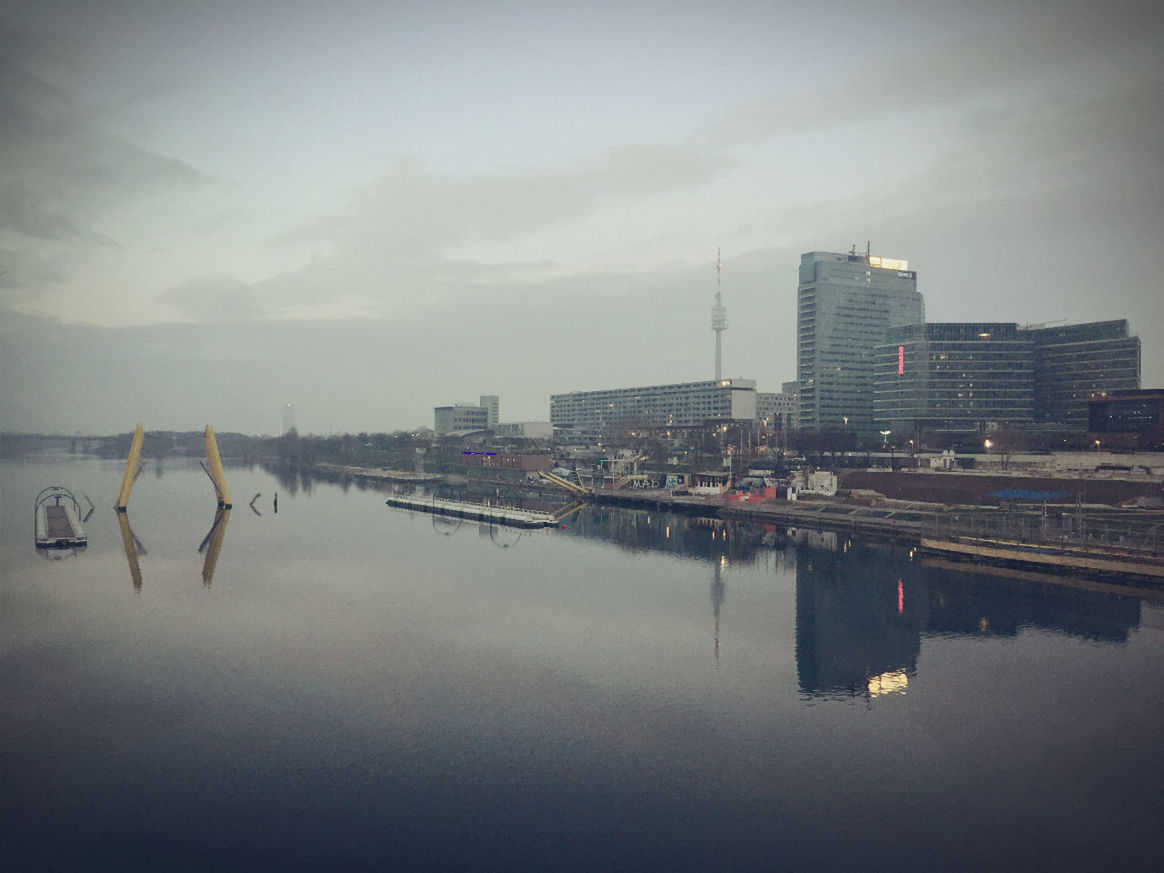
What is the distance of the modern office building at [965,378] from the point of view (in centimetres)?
10044

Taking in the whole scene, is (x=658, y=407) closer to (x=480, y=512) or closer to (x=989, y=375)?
(x=989, y=375)

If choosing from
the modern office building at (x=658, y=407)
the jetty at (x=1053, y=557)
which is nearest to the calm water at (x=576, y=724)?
the jetty at (x=1053, y=557)

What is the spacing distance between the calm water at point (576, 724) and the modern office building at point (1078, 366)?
3535 inches

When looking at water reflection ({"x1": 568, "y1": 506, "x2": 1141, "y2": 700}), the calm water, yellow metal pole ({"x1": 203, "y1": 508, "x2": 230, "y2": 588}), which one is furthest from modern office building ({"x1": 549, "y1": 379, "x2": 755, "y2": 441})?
the calm water

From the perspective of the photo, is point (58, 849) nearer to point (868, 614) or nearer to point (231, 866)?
point (231, 866)

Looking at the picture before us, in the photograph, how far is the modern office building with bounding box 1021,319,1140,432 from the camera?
330 feet

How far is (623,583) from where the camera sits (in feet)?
106

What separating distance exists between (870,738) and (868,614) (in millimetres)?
11290

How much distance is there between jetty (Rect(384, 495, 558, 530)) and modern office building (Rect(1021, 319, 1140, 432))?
3212 inches

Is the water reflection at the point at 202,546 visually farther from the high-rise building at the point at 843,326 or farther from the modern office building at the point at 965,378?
the high-rise building at the point at 843,326

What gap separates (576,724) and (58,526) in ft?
141

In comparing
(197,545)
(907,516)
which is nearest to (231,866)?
(197,545)

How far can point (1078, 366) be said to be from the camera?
4129 inches

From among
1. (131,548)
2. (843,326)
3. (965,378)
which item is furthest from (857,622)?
(843,326)
